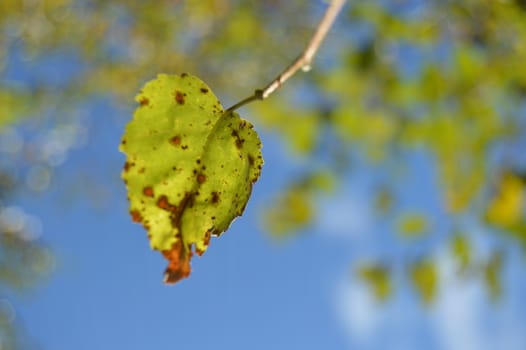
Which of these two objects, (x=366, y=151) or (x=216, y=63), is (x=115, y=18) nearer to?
(x=216, y=63)

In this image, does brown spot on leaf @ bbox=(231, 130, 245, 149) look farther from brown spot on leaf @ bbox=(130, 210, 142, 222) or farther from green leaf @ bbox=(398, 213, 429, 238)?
green leaf @ bbox=(398, 213, 429, 238)

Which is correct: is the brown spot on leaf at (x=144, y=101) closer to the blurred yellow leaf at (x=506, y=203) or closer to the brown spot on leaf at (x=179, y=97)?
the brown spot on leaf at (x=179, y=97)

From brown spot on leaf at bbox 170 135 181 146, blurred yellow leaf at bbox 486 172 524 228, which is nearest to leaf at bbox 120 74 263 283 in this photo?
brown spot on leaf at bbox 170 135 181 146

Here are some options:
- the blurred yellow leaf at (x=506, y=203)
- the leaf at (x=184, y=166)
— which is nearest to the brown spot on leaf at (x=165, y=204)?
the leaf at (x=184, y=166)

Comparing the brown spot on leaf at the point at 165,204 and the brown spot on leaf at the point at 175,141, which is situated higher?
the brown spot on leaf at the point at 175,141

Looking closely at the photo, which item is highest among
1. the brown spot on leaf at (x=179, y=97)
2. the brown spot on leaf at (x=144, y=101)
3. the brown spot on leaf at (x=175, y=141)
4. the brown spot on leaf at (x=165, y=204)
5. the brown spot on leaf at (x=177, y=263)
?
the brown spot on leaf at (x=144, y=101)

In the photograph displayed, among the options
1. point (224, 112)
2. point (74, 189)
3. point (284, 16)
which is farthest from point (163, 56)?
point (224, 112)

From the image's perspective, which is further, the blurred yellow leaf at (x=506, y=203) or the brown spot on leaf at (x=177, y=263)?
the blurred yellow leaf at (x=506, y=203)

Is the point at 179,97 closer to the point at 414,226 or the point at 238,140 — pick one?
the point at 238,140
